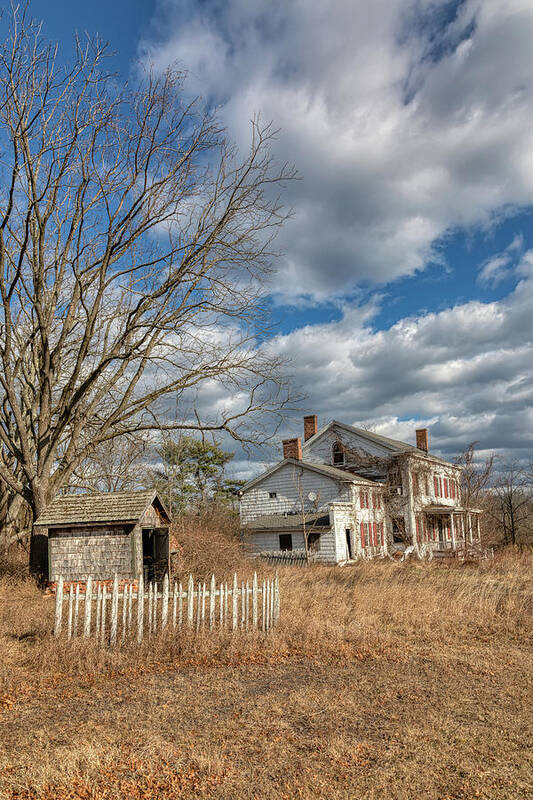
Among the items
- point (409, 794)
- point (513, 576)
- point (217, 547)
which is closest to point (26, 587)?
point (217, 547)

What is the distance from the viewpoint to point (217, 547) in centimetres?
1611

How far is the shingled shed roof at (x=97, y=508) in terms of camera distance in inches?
606

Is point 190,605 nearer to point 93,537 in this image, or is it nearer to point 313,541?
point 93,537

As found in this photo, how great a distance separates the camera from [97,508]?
15805mm

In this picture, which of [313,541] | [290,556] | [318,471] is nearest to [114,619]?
[290,556]

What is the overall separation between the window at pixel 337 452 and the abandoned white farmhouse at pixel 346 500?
0.06 meters

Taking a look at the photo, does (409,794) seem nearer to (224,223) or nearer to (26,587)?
(26,587)

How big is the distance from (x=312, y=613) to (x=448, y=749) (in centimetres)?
613

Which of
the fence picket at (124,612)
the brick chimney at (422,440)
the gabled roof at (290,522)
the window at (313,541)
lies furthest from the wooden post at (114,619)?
the brick chimney at (422,440)

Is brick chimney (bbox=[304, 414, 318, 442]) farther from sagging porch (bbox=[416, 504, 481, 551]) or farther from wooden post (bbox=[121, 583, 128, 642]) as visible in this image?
wooden post (bbox=[121, 583, 128, 642])

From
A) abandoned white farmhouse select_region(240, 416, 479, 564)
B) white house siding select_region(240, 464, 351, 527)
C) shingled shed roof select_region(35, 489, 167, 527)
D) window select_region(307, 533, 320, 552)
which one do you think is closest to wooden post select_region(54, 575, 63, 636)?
shingled shed roof select_region(35, 489, 167, 527)

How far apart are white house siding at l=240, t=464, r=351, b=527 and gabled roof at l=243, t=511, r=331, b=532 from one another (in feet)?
1.88

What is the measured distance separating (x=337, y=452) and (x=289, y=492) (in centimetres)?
559

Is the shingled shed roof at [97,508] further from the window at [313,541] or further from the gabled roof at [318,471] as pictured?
the gabled roof at [318,471]
